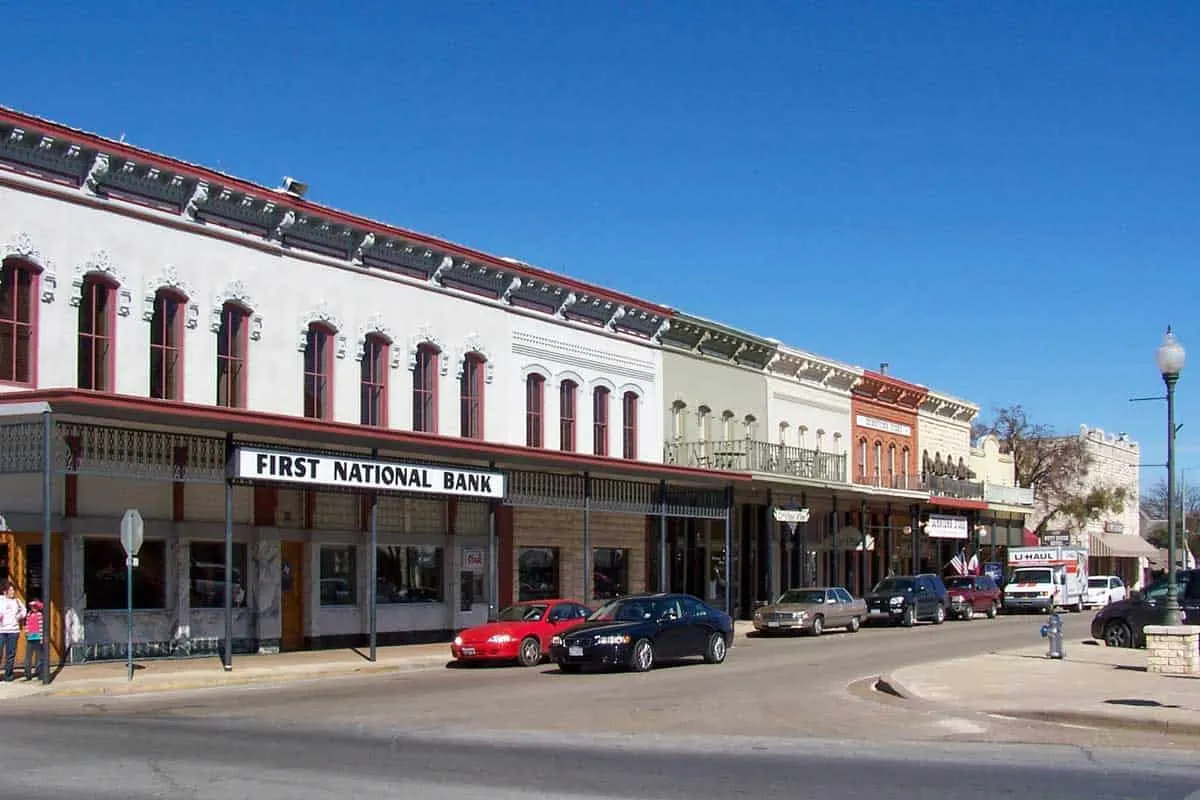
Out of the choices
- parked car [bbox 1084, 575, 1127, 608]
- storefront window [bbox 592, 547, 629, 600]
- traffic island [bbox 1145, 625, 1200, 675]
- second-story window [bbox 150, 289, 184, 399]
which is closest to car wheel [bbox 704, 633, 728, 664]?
traffic island [bbox 1145, 625, 1200, 675]

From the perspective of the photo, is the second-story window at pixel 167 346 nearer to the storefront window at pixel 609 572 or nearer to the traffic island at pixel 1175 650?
the storefront window at pixel 609 572

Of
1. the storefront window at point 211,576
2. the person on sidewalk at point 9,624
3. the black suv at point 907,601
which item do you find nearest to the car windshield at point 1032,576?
the black suv at point 907,601

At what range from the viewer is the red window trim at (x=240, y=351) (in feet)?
91.8

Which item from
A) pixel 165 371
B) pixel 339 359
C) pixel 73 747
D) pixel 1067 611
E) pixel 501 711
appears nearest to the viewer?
pixel 73 747

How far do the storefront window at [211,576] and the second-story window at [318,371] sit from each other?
3424mm

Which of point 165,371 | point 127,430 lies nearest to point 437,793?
point 127,430

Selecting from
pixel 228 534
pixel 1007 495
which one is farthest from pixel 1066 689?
pixel 1007 495

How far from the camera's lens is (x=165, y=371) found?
2681cm

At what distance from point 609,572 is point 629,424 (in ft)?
14.0

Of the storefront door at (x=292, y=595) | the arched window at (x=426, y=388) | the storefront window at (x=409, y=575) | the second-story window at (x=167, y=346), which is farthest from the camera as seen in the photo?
the arched window at (x=426, y=388)

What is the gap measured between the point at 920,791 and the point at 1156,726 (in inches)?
219

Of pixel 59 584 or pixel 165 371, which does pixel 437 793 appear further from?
pixel 165 371

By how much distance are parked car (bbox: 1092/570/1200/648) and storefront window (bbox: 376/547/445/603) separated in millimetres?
14842

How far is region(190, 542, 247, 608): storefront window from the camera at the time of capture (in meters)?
27.2
